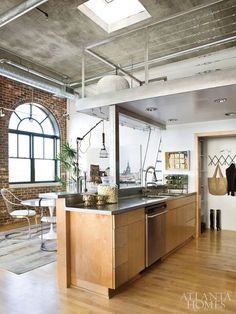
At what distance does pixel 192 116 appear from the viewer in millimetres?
4609

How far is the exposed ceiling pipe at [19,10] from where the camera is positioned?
3.45 meters

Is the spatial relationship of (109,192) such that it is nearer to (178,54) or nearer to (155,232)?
(155,232)

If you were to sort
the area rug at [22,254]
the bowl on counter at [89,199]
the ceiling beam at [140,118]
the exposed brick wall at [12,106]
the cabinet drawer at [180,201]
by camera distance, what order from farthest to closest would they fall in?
the exposed brick wall at [12,106], the ceiling beam at [140,118], the cabinet drawer at [180,201], the area rug at [22,254], the bowl on counter at [89,199]

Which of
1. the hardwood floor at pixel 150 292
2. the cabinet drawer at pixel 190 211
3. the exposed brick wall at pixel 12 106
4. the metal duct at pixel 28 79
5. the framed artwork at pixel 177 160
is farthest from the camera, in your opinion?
the exposed brick wall at pixel 12 106

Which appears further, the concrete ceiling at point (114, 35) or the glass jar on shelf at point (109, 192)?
the concrete ceiling at point (114, 35)

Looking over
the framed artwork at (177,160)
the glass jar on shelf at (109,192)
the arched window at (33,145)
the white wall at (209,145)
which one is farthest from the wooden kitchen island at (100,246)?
the arched window at (33,145)

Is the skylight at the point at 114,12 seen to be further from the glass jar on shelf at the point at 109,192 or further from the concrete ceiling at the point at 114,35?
the glass jar on shelf at the point at 109,192

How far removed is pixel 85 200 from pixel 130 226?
0.58 m

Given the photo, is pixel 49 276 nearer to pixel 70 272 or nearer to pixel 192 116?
pixel 70 272

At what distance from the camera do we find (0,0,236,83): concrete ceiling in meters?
4.04

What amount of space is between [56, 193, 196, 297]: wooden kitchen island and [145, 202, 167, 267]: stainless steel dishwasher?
12 cm

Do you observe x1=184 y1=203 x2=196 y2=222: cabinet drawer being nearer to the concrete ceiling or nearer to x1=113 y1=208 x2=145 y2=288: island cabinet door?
x1=113 y1=208 x2=145 y2=288: island cabinet door

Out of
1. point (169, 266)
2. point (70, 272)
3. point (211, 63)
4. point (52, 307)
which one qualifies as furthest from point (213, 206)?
point (52, 307)

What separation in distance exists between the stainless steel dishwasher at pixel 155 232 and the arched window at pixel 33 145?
447 cm
